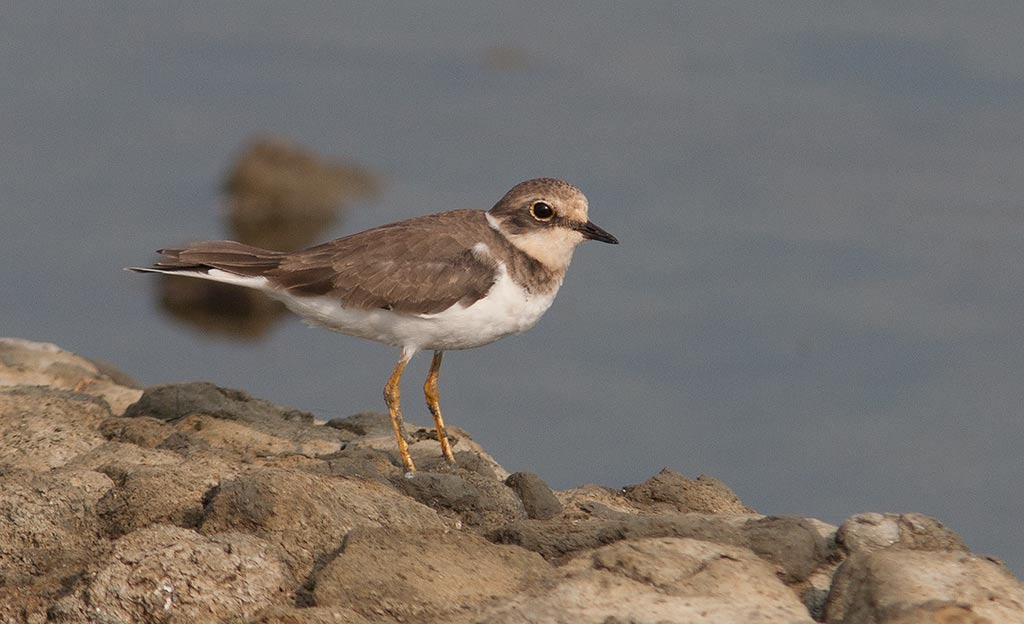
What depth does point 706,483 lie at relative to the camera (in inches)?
400

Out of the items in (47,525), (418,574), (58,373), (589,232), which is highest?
Answer: (589,232)

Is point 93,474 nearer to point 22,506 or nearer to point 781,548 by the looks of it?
point 22,506

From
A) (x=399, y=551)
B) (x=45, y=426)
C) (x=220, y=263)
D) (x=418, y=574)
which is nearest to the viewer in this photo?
(x=418, y=574)

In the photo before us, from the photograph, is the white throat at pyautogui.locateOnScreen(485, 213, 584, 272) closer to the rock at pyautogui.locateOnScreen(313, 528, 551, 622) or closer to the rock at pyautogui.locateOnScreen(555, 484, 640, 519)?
the rock at pyautogui.locateOnScreen(555, 484, 640, 519)

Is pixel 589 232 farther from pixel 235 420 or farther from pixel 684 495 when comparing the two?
pixel 235 420

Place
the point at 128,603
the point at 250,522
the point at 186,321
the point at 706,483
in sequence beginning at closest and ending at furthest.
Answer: the point at 128,603 < the point at 250,522 < the point at 706,483 < the point at 186,321

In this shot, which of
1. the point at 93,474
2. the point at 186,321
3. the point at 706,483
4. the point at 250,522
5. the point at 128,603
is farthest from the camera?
the point at 186,321

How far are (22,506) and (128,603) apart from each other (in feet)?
4.02

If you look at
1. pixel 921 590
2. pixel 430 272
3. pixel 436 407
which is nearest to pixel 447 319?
pixel 430 272

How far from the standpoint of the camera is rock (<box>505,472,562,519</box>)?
29.5ft

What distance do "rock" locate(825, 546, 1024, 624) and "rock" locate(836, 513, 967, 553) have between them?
62 centimetres

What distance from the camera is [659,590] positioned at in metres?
7.26

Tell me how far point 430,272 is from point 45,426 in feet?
8.45

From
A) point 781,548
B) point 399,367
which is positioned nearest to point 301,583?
point 781,548
